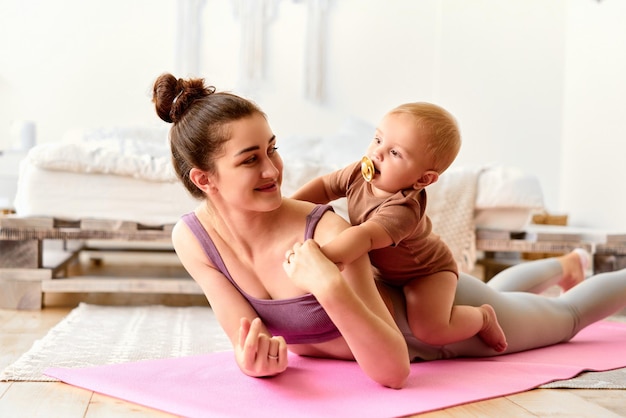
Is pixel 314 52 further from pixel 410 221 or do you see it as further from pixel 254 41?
pixel 410 221

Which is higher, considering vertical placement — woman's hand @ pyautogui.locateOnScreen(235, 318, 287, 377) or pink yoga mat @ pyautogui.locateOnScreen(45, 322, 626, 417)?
woman's hand @ pyautogui.locateOnScreen(235, 318, 287, 377)

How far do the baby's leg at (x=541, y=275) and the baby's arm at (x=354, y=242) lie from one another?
2.63ft

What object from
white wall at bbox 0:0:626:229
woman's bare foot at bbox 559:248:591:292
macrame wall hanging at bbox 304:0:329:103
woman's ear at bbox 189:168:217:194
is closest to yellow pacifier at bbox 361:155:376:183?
woman's ear at bbox 189:168:217:194

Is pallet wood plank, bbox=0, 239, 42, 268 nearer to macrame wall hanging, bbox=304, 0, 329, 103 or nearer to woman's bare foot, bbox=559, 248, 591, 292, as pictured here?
woman's bare foot, bbox=559, 248, 591, 292

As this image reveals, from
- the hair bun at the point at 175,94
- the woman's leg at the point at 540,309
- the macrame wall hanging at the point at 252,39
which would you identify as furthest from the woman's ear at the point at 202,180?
the macrame wall hanging at the point at 252,39

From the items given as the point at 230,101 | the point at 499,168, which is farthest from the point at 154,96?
the point at 499,168

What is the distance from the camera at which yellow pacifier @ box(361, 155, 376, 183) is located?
1.60 meters

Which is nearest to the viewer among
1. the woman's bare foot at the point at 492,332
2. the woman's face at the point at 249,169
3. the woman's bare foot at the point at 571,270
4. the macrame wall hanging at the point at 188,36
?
the woman's face at the point at 249,169

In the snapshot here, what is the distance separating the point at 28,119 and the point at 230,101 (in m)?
4.35

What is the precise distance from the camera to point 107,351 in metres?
1.95

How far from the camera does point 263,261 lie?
5.27 ft

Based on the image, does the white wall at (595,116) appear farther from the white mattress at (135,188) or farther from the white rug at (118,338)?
the white rug at (118,338)

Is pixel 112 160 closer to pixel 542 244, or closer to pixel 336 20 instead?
pixel 542 244

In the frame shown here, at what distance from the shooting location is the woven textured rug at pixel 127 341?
1646 millimetres
